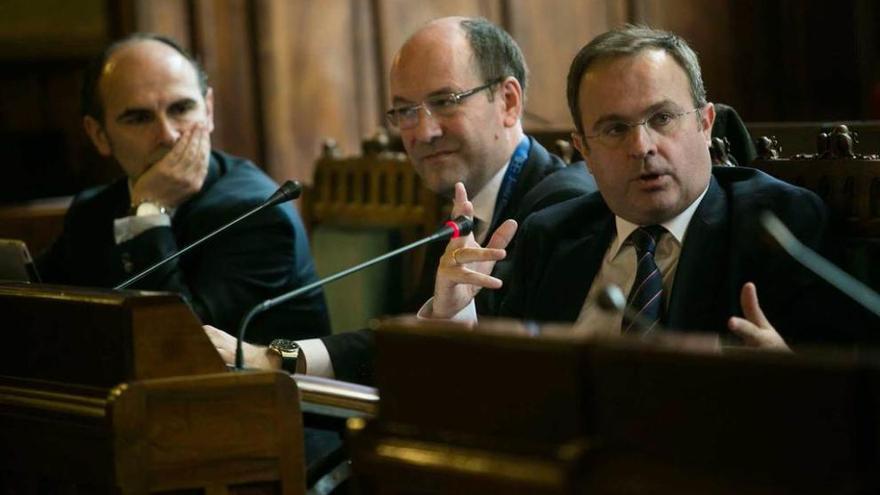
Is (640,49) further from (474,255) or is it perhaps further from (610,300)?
(610,300)

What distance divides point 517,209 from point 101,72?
151 cm

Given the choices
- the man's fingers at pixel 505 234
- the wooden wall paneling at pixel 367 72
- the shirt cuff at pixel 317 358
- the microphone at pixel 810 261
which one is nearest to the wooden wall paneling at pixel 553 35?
the wooden wall paneling at pixel 367 72

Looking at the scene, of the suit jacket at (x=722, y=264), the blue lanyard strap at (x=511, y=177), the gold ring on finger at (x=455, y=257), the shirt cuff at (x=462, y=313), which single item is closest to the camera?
the suit jacket at (x=722, y=264)

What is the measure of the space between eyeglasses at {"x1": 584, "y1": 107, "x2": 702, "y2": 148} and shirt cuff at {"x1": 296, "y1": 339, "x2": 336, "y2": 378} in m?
0.86

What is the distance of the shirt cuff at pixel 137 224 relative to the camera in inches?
152

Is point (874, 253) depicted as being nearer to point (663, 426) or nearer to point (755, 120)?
point (663, 426)

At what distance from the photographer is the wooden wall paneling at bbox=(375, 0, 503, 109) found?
5641mm

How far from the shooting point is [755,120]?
5.95 m

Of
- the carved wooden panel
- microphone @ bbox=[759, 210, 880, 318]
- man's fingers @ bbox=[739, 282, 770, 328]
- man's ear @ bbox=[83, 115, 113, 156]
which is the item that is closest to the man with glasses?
microphone @ bbox=[759, 210, 880, 318]

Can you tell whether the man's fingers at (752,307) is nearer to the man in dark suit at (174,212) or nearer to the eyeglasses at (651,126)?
the eyeglasses at (651,126)

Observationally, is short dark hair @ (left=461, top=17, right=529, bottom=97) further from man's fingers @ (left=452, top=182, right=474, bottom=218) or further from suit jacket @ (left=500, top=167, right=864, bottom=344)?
suit jacket @ (left=500, top=167, right=864, bottom=344)

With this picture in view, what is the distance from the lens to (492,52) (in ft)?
12.1

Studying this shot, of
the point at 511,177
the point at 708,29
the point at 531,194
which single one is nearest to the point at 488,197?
the point at 511,177

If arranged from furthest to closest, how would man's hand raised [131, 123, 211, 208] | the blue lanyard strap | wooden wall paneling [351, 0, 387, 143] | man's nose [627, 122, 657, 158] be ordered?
1. wooden wall paneling [351, 0, 387, 143]
2. man's hand raised [131, 123, 211, 208]
3. the blue lanyard strap
4. man's nose [627, 122, 657, 158]
